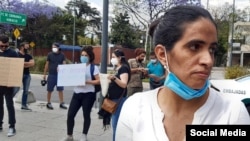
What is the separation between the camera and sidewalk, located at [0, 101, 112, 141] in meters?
5.76

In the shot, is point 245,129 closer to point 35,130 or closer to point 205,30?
point 205,30

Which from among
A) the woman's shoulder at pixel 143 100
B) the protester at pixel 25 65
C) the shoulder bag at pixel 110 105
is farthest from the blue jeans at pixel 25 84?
the woman's shoulder at pixel 143 100

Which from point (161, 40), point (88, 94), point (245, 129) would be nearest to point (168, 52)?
point (161, 40)

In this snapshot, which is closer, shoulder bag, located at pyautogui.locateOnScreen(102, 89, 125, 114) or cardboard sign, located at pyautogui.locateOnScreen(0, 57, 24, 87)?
shoulder bag, located at pyautogui.locateOnScreen(102, 89, 125, 114)

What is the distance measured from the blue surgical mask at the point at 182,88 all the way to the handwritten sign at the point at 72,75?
4.09 metres

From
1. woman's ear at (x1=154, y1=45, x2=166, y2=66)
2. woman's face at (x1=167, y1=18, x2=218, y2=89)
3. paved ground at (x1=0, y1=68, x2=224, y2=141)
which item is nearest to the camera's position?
woman's face at (x1=167, y1=18, x2=218, y2=89)

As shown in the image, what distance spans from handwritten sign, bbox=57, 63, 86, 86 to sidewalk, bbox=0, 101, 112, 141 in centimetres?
91

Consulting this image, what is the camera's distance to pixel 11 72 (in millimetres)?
5883

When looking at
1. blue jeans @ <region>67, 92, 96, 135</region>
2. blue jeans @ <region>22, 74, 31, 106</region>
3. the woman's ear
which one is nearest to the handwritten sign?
blue jeans @ <region>67, 92, 96, 135</region>

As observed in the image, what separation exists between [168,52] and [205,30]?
0.58 feet

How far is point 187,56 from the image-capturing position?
1.33 metres

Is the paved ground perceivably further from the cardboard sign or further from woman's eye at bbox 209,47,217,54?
woman's eye at bbox 209,47,217,54

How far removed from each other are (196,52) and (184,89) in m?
0.15

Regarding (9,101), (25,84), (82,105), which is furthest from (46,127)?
(25,84)
